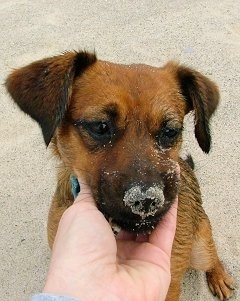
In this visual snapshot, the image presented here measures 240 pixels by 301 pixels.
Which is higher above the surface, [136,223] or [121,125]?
[121,125]

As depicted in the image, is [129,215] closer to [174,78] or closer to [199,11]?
[174,78]

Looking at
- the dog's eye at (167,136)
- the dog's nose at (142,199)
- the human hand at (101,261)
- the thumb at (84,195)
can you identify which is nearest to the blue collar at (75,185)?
the thumb at (84,195)

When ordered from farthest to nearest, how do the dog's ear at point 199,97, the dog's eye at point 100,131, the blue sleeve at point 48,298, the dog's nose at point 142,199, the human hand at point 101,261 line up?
the dog's ear at point 199,97 < the dog's eye at point 100,131 < the dog's nose at point 142,199 < the human hand at point 101,261 < the blue sleeve at point 48,298

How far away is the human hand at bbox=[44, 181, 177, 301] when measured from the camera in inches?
94.7

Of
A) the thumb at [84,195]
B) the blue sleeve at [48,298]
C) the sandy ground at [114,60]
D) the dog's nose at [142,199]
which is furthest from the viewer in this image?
the sandy ground at [114,60]

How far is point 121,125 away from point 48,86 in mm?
489

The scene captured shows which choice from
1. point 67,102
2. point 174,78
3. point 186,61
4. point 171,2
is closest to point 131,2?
point 171,2

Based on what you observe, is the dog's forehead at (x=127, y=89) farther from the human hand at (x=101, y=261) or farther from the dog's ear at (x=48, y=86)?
the human hand at (x=101, y=261)

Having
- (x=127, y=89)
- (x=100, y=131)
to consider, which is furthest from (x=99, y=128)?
(x=127, y=89)

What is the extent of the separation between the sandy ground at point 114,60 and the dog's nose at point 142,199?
1661 mm

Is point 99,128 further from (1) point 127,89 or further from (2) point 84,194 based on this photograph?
(2) point 84,194

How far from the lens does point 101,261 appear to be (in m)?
2.54

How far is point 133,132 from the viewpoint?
2928 millimetres

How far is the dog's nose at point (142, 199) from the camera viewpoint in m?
2.57
